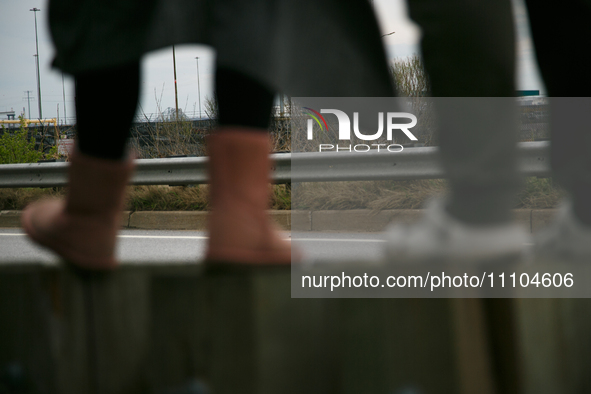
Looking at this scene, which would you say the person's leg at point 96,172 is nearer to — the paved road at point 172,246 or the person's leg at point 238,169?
the person's leg at point 238,169

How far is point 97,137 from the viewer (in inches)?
34.0

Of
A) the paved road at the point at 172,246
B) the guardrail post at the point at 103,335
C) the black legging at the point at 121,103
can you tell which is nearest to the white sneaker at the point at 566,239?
the black legging at the point at 121,103

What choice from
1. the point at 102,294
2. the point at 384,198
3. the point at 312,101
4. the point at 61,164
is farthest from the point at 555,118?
the point at 61,164

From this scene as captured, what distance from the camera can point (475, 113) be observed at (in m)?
0.73

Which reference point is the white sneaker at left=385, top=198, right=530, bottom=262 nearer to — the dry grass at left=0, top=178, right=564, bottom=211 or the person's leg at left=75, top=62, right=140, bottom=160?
the person's leg at left=75, top=62, right=140, bottom=160

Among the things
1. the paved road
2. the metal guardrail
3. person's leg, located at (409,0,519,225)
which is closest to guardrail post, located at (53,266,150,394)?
person's leg, located at (409,0,519,225)

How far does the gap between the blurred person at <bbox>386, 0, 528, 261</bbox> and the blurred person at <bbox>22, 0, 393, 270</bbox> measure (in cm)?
16

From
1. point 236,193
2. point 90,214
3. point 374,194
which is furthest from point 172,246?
point 236,193

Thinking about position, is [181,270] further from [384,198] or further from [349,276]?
[384,198]

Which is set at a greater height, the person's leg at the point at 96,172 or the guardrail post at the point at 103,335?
the person's leg at the point at 96,172

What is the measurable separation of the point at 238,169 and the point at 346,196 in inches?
113

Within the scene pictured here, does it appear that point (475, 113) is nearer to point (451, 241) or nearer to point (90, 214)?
point (451, 241)

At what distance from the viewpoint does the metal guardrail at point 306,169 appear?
2.89 meters

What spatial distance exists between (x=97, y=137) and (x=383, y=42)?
50 centimetres
